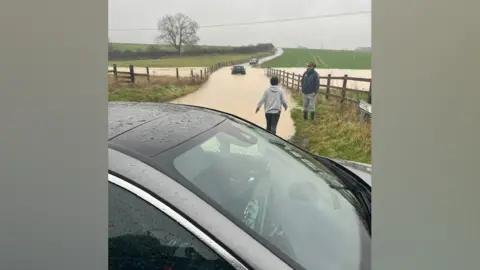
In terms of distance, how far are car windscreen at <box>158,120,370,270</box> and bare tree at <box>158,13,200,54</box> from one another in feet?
5.21

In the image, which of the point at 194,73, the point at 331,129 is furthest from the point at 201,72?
the point at 331,129

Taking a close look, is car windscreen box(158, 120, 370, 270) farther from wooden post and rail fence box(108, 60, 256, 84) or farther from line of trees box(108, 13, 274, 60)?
line of trees box(108, 13, 274, 60)

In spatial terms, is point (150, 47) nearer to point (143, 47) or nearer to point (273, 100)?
point (143, 47)

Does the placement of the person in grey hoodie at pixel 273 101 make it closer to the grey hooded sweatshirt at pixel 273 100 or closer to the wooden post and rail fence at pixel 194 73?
the grey hooded sweatshirt at pixel 273 100

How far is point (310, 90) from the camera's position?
3.67 metres

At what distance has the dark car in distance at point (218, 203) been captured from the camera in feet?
3.68

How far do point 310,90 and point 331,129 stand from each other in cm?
39

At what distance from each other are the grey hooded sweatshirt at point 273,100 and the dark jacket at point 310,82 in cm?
18
